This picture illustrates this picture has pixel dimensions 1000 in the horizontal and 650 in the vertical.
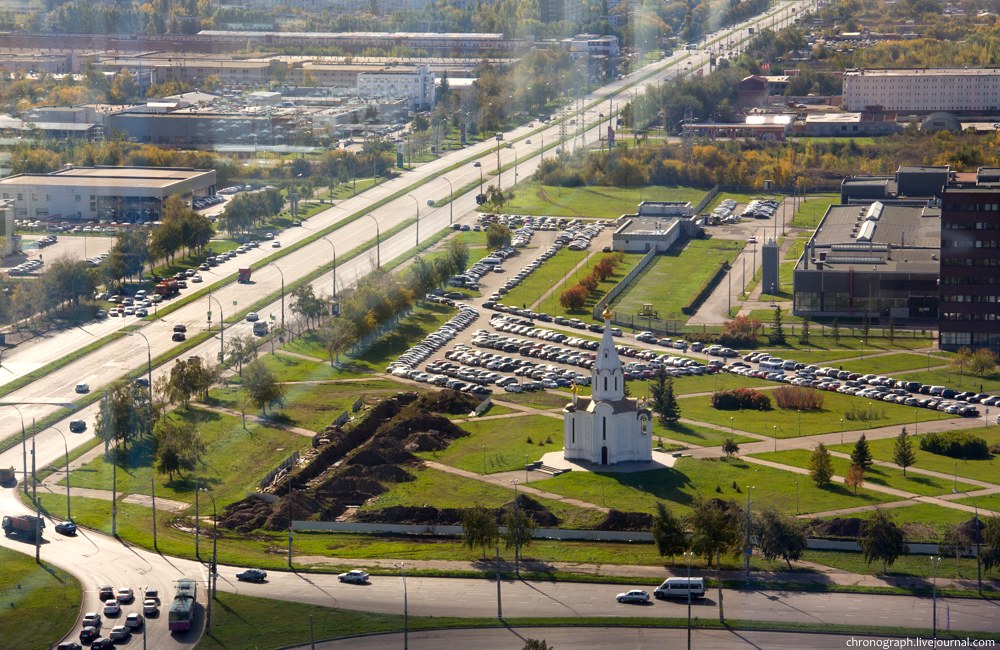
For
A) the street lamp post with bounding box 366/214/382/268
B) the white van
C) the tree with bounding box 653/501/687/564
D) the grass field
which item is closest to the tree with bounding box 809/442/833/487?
the grass field

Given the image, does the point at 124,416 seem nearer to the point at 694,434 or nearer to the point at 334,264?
the point at 694,434

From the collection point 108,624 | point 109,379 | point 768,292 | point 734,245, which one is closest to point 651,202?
point 734,245

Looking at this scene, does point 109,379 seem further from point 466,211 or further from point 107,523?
point 466,211

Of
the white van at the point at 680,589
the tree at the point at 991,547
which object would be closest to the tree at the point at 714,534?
the white van at the point at 680,589

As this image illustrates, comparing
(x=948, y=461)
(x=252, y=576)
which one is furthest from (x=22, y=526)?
(x=948, y=461)

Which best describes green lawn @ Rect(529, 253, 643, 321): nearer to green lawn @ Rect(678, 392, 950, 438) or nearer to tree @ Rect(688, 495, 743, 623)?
green lawn @ Rect(678, 392, 950, 438)

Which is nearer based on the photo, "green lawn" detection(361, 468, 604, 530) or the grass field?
"green lawn" detection(361, 468, 604, 530)

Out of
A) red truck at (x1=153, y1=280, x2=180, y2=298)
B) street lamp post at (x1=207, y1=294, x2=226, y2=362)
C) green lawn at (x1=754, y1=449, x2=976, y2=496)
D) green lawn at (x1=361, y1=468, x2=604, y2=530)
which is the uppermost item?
red truck at (x1=153, y1=280, x2=180, y2=298)
